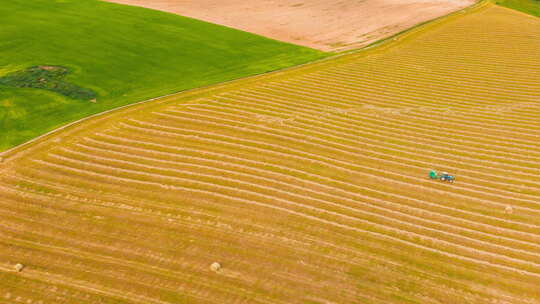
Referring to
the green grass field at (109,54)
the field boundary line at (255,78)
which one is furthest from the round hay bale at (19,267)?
the green grass field at (109,54)

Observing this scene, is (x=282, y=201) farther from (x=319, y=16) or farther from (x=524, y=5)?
(x=524, y=5)

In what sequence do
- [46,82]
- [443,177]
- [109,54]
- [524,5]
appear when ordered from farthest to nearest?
1. [524,5]
2. [109,54]
3. [46,82]
4. [443,177]

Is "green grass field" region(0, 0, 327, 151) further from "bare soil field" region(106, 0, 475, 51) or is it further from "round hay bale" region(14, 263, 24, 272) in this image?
"round hay bale" region(14, 263, 24, 272)

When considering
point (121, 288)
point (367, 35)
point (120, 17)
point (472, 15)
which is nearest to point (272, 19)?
point (367, 35)

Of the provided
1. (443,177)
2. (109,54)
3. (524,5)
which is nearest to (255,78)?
(109,54)

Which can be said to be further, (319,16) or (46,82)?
(319,16)

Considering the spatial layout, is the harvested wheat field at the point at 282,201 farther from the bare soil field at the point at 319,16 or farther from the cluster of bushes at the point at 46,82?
the bare soil field at the point at 319,16

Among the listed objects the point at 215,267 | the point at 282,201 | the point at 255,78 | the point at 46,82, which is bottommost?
the point at 215,267
